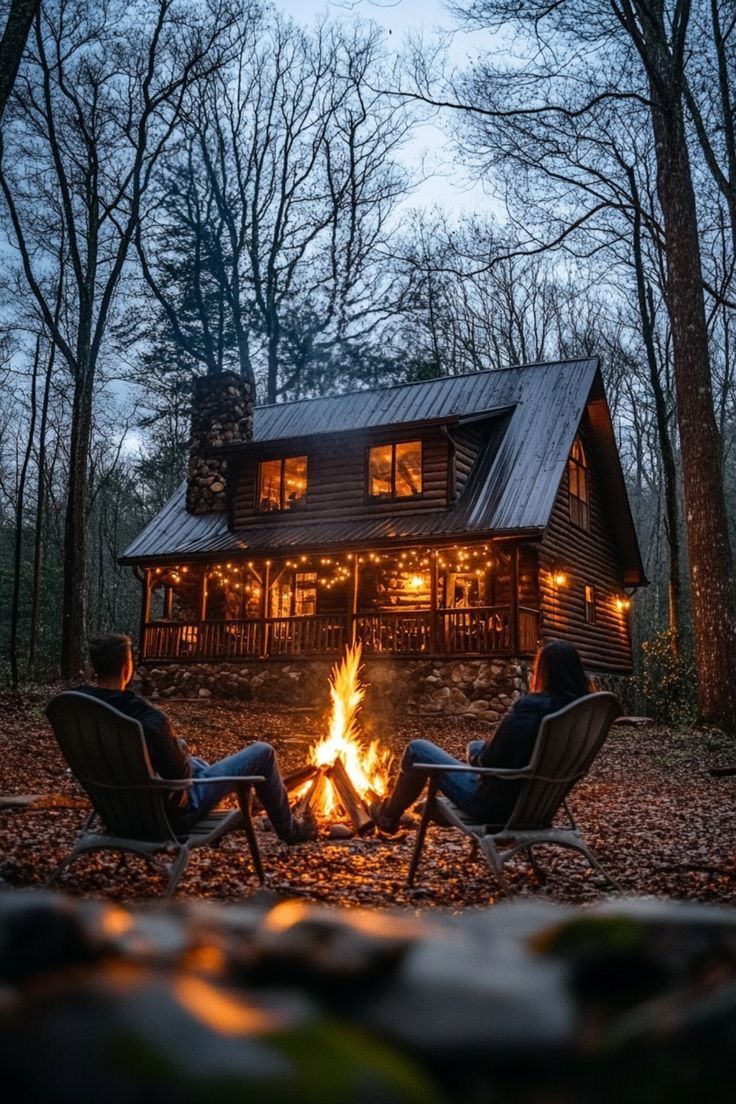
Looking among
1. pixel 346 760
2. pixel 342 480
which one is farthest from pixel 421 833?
pixel 342 480

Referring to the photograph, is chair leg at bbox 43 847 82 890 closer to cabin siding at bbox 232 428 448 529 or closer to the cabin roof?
the cabin roof

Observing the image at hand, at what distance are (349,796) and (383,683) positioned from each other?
10.2m

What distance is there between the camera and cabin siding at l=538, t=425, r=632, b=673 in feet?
58.1

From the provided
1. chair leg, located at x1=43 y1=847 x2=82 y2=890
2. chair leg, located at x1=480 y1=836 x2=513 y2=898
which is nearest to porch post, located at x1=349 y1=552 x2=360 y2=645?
chair leg, located at x1=480 y1=836 x2=513 y2=898

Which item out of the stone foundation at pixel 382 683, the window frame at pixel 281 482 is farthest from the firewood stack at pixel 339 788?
the window frame at pixel 281 482

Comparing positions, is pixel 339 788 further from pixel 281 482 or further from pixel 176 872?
pixel 281 482

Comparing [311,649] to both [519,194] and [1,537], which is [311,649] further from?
[1,537]

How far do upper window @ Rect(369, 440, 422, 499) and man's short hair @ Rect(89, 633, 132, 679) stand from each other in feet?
44.5

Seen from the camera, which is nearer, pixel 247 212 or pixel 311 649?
pixel 311 649

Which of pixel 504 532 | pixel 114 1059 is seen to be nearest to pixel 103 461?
pixel 504 532

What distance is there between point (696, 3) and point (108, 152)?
41.5 feet

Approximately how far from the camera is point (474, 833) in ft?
14.7

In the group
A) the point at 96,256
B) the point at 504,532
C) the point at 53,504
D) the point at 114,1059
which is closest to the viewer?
the point at 114,1059

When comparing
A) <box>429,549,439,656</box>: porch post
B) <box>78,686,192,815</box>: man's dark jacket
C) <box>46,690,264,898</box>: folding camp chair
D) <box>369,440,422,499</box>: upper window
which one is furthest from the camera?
<box>369,440,422,499</box>: upper window
